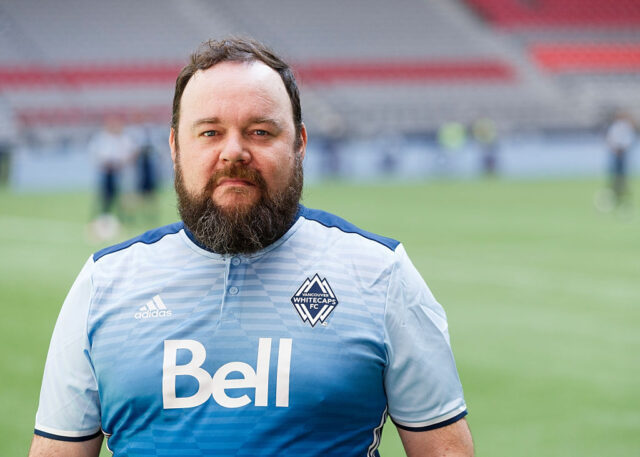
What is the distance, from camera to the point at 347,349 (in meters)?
2.46

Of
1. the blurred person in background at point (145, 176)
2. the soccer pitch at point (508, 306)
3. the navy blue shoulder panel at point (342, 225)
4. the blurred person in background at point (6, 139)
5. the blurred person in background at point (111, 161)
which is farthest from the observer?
the blurred person in background at point (6, 139)

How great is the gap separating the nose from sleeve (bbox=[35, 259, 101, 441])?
54 centimetres

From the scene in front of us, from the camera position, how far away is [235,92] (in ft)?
8.20

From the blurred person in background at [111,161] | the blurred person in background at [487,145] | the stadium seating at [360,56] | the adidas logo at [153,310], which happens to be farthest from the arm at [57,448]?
the stadium seating at [360,56]

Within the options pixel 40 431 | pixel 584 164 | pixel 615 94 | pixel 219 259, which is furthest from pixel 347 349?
pixel 615 94

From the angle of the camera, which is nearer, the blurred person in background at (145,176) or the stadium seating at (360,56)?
the blurred person in background at (145,176)

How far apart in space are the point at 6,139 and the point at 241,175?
101 ft

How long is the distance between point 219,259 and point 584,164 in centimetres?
3448

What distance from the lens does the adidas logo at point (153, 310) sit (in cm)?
253

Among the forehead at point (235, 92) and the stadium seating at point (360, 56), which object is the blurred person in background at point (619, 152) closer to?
the stadium seating at point (360, 56)

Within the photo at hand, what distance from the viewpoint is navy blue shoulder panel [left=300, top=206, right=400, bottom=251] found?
8.67 feet

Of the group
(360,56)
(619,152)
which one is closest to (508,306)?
(619,152)

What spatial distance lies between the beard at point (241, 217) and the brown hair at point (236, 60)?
0.60 ft

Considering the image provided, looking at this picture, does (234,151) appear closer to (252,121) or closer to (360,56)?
(252,121)
